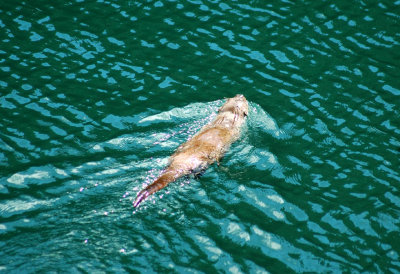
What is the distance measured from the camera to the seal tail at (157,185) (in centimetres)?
878

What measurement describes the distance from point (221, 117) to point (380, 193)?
14.6 feet

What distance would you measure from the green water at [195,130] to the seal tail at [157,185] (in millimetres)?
170

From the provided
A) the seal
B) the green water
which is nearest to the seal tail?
the seal

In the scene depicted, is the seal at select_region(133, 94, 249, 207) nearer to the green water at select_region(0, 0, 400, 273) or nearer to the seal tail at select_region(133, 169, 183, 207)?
the seal tail at select_region(133, 169, 183, 207)

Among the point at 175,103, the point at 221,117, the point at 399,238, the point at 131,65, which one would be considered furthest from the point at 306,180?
the point at 131,65

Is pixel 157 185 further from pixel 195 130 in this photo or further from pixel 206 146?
pixel 195 130

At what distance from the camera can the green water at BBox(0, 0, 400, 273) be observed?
8367mm

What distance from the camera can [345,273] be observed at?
8.16 metres

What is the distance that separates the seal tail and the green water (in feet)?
0.56

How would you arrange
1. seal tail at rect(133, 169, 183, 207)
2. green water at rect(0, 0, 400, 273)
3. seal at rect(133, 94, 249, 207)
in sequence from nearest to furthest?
green water at rect(0, 0, 400, 273)
seal tail at rect(133, 169, 183, 207)
seal at rect(133, 94, 249, 207)

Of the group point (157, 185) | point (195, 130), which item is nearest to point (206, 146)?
point (195, 130)

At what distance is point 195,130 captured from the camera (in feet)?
38.2

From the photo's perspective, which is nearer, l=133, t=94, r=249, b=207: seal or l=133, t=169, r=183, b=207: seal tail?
l=133, t=169, r=183, b=207: seal tail

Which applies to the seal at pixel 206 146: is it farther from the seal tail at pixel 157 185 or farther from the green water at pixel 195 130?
the green water at pixel 195 130
